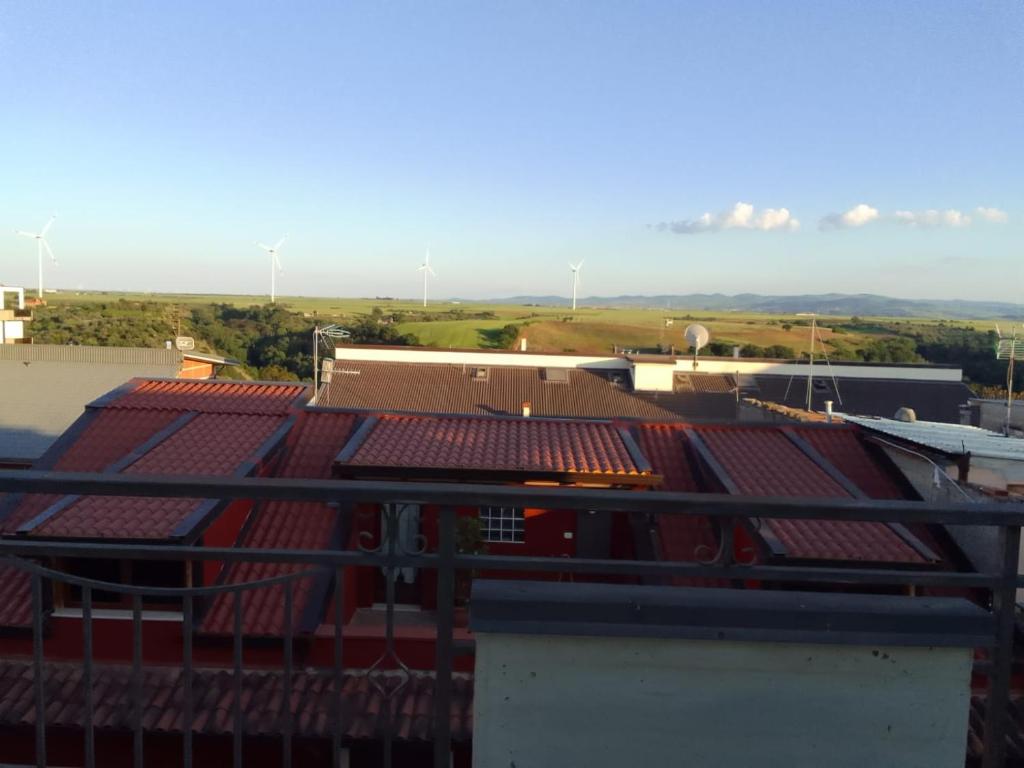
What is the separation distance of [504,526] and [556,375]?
74.6 ft

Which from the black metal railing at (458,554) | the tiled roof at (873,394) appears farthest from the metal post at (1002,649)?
the tiled roof at (873,394)

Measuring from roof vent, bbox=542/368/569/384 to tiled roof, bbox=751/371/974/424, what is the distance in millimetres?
7990

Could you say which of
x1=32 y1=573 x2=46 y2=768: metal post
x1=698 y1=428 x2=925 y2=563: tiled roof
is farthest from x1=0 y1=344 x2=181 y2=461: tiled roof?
x1=32 y1=573 x2=46 y2=768: metal post

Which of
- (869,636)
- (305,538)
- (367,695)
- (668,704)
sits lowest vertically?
(305,538)

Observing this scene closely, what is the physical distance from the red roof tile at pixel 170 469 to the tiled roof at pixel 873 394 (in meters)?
25.5

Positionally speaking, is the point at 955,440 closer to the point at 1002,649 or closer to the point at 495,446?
the point at 495,446

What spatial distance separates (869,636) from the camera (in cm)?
195

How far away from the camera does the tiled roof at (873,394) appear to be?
104 ft

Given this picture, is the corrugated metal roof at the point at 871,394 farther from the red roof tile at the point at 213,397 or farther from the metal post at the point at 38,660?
the metal post at the point at 38,660

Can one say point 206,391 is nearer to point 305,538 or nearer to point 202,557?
point 305,538

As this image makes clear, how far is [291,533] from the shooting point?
820 centimetres

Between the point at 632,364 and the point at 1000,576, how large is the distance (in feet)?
95.1

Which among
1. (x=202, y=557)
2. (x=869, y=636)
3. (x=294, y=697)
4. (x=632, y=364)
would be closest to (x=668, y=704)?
(x=869, y=636)

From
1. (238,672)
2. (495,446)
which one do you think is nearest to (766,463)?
(495,446)
